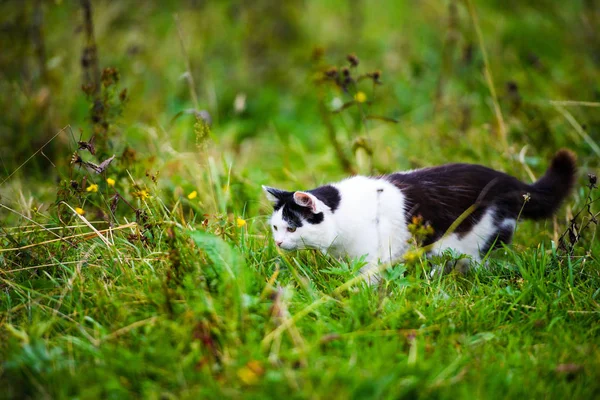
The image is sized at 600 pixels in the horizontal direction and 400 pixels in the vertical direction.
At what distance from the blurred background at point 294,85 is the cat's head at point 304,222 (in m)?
0.74

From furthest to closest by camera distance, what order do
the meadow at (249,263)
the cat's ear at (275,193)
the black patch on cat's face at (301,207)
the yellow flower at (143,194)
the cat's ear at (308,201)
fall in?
the cat's ear at (275,193) → the black patch on cat's face at (301,207) → the cat's ear at (308,201) → the yellow flower at (143,194) → the meadow at (249,263)

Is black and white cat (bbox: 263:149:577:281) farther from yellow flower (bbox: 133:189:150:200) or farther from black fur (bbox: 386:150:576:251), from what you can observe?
yellow flower (bbox: 133:189:150:200)

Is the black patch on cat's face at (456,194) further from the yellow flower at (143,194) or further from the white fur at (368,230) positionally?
the yellow flower at (143,194)

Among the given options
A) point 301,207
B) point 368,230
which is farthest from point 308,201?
point 368,230

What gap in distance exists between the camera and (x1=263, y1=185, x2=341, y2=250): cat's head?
281 cm

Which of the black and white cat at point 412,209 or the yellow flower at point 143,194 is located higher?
the yellow flower at point 143,194

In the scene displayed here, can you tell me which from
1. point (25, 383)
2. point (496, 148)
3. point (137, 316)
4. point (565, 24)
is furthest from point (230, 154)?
point (565, 24)

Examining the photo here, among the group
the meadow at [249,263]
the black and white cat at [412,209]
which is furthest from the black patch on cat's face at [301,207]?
the meadow at [249,263]

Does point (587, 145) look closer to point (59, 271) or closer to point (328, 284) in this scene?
point (328, 284)

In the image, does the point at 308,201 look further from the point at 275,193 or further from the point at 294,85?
the point at 294,85

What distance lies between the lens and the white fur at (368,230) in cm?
287

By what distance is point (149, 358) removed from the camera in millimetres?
1981

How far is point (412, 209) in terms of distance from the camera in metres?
2.90

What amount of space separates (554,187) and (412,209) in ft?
3.01
